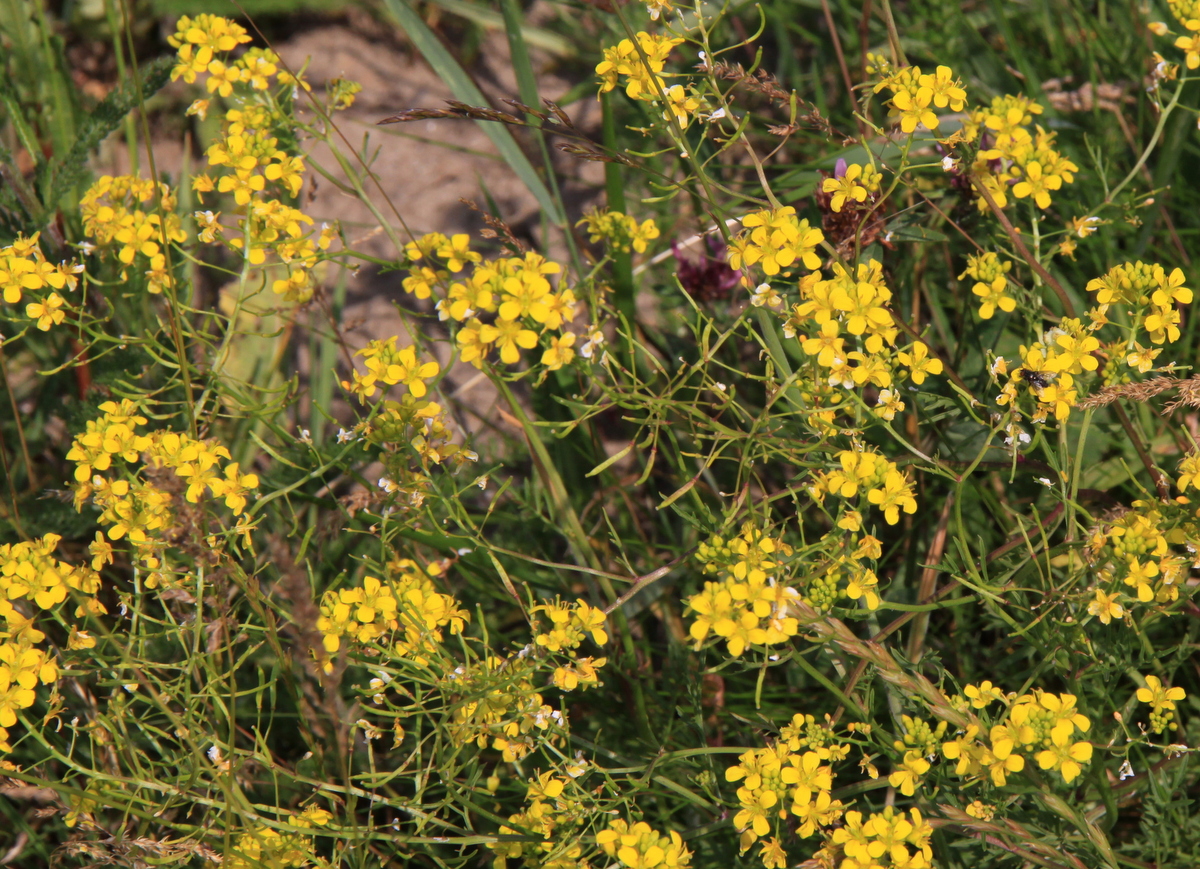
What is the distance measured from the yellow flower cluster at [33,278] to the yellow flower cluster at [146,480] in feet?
0.79

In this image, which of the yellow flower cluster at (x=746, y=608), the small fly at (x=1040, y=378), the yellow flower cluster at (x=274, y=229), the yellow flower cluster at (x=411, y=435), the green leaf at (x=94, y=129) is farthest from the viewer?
the green leaf at (x=94, y=129)

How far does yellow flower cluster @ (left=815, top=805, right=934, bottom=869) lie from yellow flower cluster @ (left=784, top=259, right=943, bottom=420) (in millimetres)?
638

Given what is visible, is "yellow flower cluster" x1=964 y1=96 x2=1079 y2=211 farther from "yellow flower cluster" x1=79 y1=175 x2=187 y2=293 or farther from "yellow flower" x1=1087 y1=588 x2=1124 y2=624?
"yellow flower cluster" x1=79 y1=175 x2=187 y2=293

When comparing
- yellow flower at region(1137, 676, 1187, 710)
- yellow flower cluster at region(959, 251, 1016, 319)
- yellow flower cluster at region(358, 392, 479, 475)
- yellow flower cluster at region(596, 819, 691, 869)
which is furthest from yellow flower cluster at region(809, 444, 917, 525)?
yellow flower cluster at region(358, 392, 479, 475)

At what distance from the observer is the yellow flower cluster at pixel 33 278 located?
178 cm

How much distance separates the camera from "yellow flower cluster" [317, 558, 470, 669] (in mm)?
1641

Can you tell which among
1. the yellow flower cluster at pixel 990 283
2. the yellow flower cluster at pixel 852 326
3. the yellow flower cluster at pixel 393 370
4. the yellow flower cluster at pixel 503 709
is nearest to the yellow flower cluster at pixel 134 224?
the yellow flower cluster at pixel 393 370

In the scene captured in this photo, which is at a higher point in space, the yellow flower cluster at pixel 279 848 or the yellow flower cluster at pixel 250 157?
the yellow flower cluster at pixel 250 157

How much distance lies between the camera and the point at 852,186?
166 cm

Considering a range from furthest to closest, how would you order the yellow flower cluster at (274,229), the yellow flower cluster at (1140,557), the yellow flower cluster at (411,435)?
the yellow flower cluster at (274,229), the yellow flower cluster at (411,435), the yellow flower cluster at (1140,557)

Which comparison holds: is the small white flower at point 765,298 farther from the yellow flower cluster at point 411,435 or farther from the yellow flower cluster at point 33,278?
the yellow flower cluster at point 33,278

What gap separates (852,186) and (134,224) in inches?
53.9

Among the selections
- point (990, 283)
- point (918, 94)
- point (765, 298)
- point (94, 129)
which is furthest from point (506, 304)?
point (94, 129)

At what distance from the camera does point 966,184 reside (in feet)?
6.65
